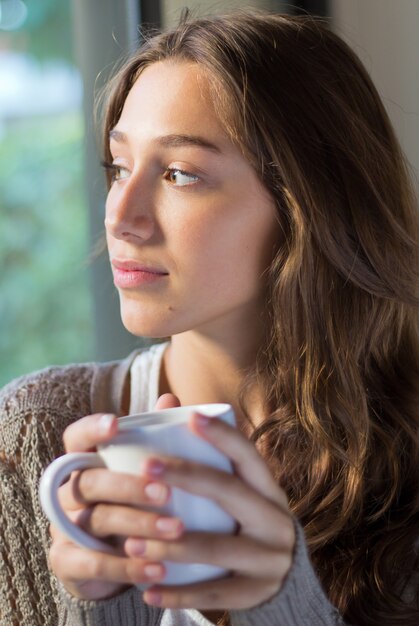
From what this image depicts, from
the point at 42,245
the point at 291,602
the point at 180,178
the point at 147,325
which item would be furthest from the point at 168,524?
the point at 42,245

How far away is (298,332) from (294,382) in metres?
0.08

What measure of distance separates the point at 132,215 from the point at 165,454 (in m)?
0.48

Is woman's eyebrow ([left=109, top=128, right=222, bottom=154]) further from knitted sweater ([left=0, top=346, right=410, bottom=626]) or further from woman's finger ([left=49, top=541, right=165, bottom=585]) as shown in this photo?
woman's finger ([left=49, top=541, right=165, bottom=585])

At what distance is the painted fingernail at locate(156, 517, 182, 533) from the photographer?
71 centimetres

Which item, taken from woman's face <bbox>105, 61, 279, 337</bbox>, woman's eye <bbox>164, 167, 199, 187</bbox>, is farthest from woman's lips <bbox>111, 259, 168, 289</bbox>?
woman's eye <bbox>164, 167, 199, 187</bbox>

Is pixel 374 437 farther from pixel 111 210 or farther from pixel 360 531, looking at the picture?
pixel 111 210

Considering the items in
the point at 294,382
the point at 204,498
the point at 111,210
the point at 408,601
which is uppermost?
the point at 111,210

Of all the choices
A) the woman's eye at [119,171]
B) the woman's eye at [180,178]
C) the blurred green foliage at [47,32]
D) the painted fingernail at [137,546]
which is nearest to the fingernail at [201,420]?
the painted fingernail at [137,546]

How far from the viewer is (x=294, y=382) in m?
1.29

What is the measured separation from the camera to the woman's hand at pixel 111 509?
0.72m

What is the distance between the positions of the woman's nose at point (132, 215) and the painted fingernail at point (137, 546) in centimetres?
49

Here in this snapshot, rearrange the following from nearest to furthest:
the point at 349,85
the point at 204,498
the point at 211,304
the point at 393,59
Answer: the point at 204,498
the point at 211,304
the point at 349,85
the point at 393,59

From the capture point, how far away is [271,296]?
1.26m

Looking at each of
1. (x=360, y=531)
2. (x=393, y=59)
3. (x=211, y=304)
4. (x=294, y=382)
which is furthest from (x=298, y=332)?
(x=393, y=59)
